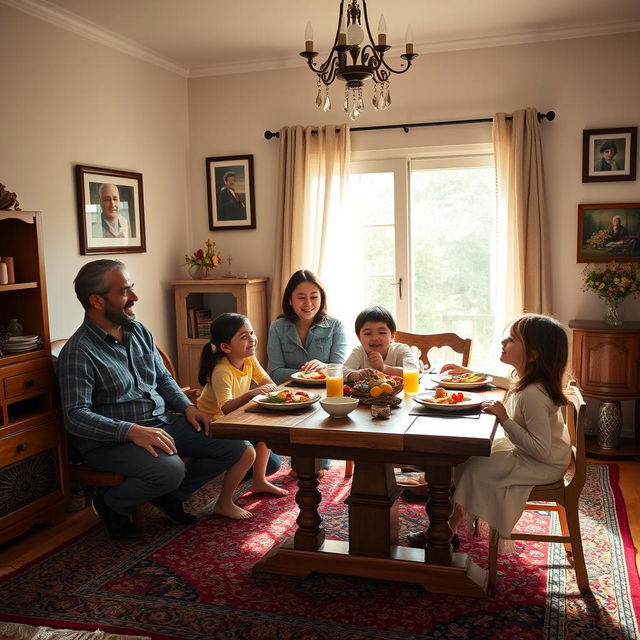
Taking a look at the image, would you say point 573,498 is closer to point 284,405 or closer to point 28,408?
point 284,405

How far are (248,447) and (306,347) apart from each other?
0.82m

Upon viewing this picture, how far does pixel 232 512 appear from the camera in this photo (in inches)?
124

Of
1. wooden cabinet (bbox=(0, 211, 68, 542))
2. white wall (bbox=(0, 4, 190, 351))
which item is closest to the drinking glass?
wooden cabinet (bbox=(0, 211, 68, 542))

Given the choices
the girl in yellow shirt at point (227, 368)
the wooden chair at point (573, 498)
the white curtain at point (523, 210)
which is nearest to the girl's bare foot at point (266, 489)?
the girl in yellow shirt at point (227, 368)

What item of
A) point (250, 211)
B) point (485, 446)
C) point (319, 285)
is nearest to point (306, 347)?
point (319, 285)

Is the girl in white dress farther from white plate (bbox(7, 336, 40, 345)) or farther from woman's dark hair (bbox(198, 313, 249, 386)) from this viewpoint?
white plate (bbox(7, 336, 40, 345))

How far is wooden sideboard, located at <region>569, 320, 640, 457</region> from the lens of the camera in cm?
394

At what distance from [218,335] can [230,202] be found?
201 centimetres

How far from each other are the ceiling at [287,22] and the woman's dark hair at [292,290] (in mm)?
1486

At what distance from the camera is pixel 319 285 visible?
3.86m

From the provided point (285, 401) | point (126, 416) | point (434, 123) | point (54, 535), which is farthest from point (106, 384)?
point (434, 123)

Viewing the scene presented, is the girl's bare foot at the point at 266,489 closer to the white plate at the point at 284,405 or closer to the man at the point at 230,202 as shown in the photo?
the white plate at the point at 284,405

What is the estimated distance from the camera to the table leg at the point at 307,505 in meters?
2.56

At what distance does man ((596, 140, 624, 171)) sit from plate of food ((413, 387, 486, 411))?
2316mm
